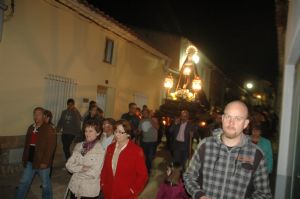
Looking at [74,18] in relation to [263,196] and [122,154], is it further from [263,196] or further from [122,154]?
[263,196]

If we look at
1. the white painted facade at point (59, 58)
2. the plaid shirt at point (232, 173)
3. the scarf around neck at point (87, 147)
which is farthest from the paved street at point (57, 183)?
the plaid shirt at point (232, 173)

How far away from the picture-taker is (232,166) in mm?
2996

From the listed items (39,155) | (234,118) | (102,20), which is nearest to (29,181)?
(39,155)

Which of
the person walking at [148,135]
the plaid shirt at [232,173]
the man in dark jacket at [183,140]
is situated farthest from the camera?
the man in dark jacket at [183,140]

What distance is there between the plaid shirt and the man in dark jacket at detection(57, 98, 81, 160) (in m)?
7.52

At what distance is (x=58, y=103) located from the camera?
11102 mm

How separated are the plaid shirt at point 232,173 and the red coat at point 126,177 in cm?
147

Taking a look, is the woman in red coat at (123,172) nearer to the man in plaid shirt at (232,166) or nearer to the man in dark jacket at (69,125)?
the man in plaid shirt at (232,166)

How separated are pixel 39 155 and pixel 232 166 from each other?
13.4 ft

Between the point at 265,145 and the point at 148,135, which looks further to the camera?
the point at 148,135

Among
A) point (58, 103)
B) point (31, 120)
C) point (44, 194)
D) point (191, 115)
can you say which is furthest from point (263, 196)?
point (191, 115)

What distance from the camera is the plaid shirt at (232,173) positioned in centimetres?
296

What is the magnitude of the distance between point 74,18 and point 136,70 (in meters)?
6.38

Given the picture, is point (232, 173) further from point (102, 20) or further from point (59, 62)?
point (102, 20)
